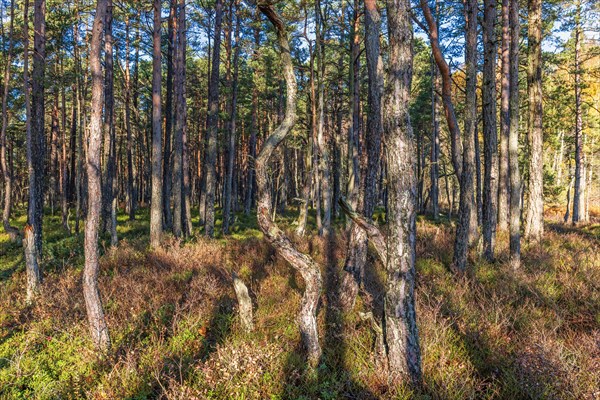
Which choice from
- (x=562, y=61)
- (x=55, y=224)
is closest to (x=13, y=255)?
(x=55, y=224)

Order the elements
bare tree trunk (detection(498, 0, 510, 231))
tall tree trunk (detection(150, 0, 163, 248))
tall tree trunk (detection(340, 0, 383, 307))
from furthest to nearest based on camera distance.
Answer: tall tree trunk (detection(150, 0, 163, 248)), bare tree trunk (detection(498, 0, 510, 231)), tall tree trunk (detection(340, 0, 383, 307))

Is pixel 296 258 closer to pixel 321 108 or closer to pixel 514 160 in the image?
pixel 514 160

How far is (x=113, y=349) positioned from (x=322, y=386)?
3.02 m

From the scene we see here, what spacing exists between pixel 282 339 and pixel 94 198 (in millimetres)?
3382

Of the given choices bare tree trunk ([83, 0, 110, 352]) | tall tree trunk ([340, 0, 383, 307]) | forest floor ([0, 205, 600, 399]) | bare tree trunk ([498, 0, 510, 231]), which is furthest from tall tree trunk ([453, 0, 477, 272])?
bare tree trunk ([83, 0, 110, 352])

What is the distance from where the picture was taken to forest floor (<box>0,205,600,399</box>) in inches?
155

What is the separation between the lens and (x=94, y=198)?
4852 mm

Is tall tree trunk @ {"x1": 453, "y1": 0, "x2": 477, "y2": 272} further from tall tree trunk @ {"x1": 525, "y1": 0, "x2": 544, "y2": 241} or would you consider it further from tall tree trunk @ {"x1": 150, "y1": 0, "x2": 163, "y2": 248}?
tall tree trunk @ {"x1": 150, "y1": 0, "x2": 163, "y2": 248}

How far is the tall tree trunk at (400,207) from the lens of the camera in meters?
3.99

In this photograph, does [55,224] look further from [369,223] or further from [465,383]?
[465,383]

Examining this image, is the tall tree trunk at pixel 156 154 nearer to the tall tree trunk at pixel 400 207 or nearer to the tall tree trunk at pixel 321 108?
the tall tree trunk at pixel 321 108

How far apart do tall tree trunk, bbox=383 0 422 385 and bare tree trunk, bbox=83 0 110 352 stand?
393 centimetres

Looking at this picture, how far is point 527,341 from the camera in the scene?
461 cm

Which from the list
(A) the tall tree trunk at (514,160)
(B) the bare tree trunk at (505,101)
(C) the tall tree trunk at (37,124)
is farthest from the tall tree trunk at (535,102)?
(C) the tall tree trunk at (37,124)
